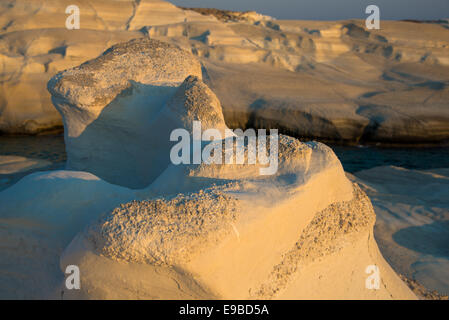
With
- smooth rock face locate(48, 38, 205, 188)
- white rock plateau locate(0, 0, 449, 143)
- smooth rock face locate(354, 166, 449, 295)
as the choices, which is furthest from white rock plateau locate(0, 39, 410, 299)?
white rock plateau locate(0, 0, 449, 143)

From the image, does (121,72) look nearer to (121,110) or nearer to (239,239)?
(121,110)

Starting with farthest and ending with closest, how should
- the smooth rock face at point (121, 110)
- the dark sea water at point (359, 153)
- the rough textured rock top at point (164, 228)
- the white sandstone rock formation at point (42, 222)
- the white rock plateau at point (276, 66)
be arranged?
the white rock plateau at point (276, 66) → the dark sea water at point (359, 153) → the smooth rock face at point (121, 110) → the white sandstone rock formation at point (42, 222) → the rough textured rock top at point (164, 228)

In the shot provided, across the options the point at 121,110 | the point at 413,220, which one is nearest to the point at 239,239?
the point at 121,110

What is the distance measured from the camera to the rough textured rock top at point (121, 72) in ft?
11.4

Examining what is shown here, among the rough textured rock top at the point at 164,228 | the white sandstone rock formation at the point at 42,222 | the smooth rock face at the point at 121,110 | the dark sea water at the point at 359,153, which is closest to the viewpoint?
the rough textured rock top at the point at 164,228

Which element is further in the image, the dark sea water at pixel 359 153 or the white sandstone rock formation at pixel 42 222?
the dark sea water at pixel 359 153

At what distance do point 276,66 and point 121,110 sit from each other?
9.97 metres

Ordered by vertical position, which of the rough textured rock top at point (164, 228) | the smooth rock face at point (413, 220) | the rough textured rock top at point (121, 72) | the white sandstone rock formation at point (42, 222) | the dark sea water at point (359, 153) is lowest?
the dark sea water at point (359, 153)

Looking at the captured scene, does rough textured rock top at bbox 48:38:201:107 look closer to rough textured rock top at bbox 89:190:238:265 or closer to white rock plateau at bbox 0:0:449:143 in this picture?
rough textured rock top at bbox 89:190:238:265

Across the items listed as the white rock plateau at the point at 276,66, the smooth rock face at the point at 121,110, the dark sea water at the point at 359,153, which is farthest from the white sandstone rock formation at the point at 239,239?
the white rock plateau at the point at 276,66

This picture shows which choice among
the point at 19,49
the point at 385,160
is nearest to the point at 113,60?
the point at 385,160

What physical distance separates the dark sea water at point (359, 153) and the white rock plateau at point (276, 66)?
536mm

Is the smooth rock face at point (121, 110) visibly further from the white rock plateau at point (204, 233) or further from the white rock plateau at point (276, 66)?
the white rock plateau at point (276, 66)

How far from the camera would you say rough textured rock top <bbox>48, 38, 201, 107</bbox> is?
3479mm
